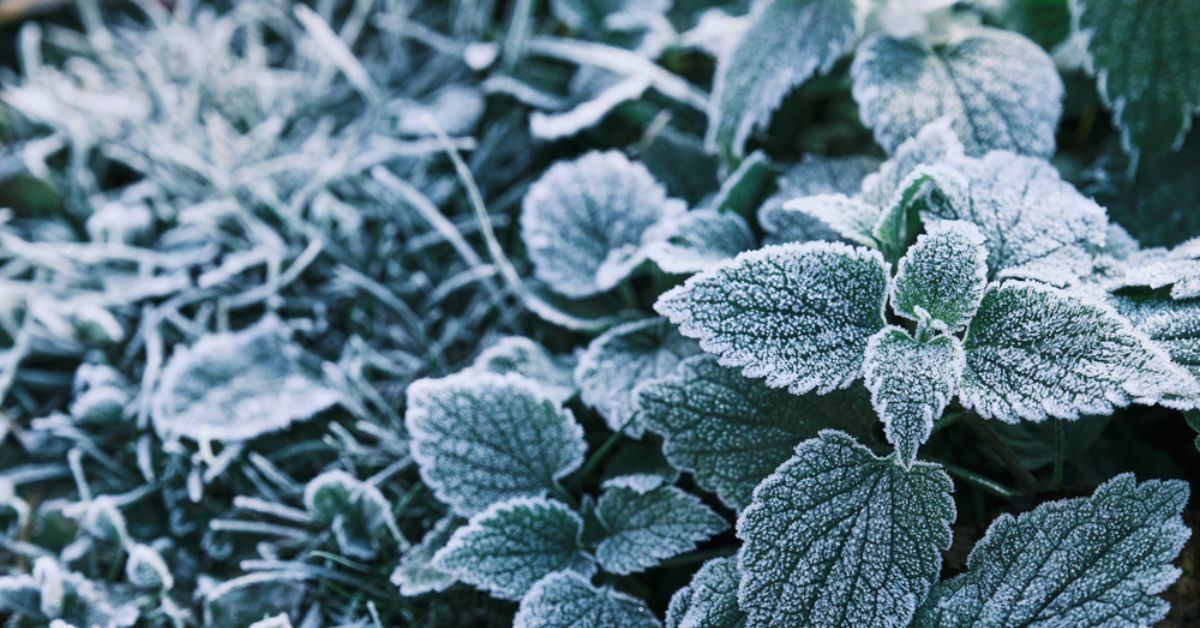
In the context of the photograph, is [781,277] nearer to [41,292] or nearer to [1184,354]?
[1184,354]

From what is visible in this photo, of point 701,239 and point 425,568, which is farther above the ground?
point 701,239

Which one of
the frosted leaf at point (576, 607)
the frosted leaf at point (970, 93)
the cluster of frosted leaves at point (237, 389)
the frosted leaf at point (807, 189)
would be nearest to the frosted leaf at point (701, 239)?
the frosted leaf at point (807, 189)

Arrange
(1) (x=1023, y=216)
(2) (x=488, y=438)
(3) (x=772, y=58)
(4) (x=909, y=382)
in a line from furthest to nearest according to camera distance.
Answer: (3) (x=772, y=58)
(2) (x=488, y=438)
(1) (x=1023, y=216)
(4) (x=909, y=382)

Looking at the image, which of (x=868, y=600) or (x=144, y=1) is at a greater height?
(x=144, y=1)

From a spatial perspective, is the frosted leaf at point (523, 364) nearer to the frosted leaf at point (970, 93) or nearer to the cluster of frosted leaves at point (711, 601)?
the cluster of frosted leaves at point (711, 601)

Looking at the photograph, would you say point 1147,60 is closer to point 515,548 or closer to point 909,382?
point 909,382

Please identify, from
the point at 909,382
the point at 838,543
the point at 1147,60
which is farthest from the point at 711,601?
the point at 1147,60

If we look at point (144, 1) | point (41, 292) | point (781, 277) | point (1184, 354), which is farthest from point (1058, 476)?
point (144, 1)
